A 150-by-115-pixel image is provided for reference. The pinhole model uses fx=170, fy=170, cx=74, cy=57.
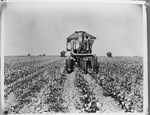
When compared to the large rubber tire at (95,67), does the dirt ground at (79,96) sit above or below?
below

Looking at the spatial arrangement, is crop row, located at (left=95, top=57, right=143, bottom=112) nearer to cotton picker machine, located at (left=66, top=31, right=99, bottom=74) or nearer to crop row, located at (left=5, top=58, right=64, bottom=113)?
cotton picker machine, located at (left=66, top=31, right=99, bottom=74)

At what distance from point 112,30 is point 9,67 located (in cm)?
80

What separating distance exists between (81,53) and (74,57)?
6cm

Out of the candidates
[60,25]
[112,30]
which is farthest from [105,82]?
[60,25]

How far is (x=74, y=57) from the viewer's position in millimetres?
1266

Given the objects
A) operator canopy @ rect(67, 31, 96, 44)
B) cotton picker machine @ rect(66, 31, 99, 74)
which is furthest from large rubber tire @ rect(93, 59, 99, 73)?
operator canopy @ rect(67, 31, 96, 44)

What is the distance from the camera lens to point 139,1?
4.20 feet

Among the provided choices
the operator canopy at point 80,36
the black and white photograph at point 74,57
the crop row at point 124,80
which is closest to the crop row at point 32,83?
the black and white photograph at point 74,57

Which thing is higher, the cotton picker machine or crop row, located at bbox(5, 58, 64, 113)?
the cotton picker machine

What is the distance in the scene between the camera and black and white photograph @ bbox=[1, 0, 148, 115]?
1.21 metres

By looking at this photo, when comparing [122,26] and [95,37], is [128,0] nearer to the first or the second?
[122,26]

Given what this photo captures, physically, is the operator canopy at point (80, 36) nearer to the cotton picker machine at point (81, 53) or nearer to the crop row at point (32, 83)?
the cotton picker machine at point (81, 53)

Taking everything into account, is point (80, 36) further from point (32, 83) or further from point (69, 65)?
point (32, 83)

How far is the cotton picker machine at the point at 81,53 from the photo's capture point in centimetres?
125
